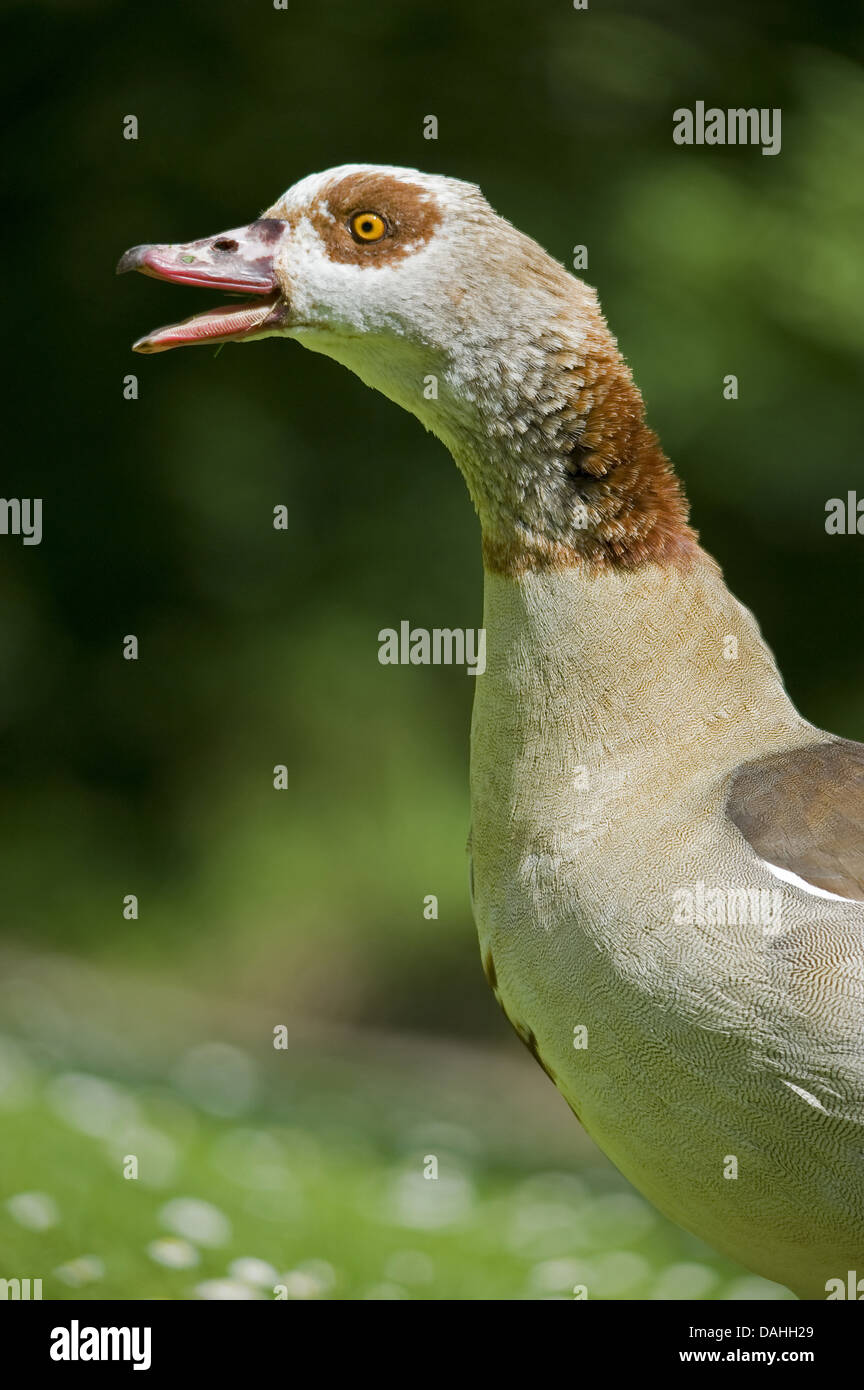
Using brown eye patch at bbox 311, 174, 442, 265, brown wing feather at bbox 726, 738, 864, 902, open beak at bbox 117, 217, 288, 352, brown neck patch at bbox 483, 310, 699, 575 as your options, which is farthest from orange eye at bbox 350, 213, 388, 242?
brown wing feather at bbox 726, 738, 864, 902

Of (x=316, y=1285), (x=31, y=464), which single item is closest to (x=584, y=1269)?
(x=316, y=1285)

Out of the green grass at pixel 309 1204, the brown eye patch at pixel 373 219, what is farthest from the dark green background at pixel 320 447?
the brown eye patch at pixel 373 219

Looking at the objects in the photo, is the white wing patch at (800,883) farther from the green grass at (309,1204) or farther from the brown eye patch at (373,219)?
the green grass at (309,1204)

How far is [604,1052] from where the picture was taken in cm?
208

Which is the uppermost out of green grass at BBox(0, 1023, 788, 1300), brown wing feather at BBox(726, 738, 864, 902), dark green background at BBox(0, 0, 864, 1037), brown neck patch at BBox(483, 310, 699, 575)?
dark green background at BBox(0, 0, 864, 1037)

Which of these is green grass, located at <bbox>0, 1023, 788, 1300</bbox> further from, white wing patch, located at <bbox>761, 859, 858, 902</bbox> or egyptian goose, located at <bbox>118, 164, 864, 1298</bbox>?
white wing patch, located at <bbox>761, 859, 858, 902</bbox>

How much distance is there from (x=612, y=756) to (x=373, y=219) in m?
0.89

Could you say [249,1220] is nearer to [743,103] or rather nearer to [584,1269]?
[584,1269]

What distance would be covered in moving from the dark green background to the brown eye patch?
2448 mm

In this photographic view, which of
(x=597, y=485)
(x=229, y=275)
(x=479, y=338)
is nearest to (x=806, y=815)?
(x=597, y=485)

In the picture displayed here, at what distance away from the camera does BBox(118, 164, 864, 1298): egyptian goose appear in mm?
1992

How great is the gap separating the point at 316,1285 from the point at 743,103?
3.60 meters

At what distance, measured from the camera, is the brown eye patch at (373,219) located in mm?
2229

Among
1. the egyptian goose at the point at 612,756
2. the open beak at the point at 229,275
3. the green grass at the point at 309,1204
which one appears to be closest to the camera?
the egyptian goose at the point at 612,756
